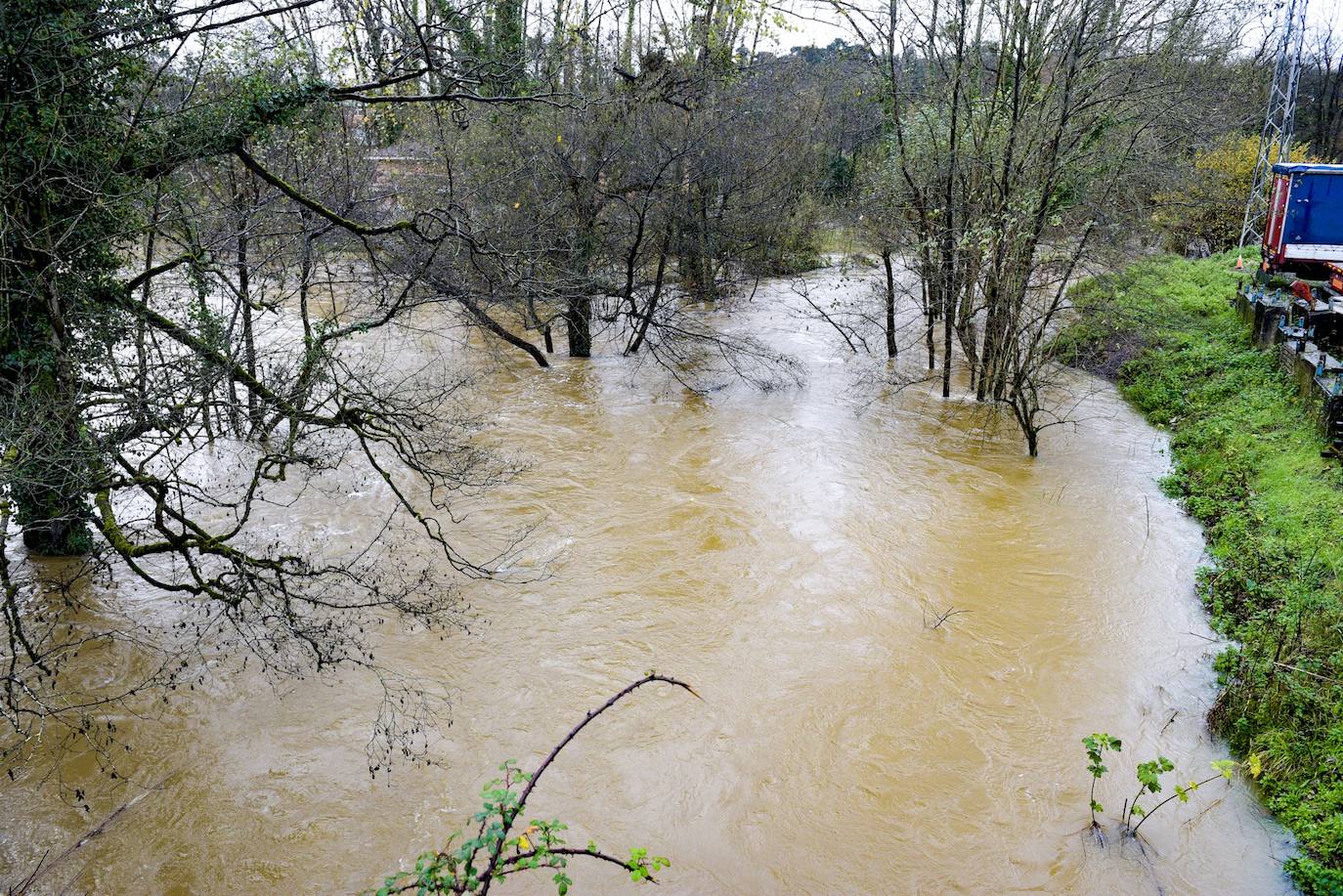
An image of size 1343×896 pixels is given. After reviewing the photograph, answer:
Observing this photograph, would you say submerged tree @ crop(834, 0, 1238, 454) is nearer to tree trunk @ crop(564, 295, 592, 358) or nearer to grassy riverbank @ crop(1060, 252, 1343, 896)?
grassy riverbank @ crop(1060, 252, 1343, 896)

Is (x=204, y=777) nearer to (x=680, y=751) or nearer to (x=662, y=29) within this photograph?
(x=680, y=751)

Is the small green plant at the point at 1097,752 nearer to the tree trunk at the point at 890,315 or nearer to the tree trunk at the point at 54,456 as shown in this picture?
the tree trunk at the point at 54,456

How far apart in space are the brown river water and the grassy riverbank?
30cm

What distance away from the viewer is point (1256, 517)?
9.48 meters

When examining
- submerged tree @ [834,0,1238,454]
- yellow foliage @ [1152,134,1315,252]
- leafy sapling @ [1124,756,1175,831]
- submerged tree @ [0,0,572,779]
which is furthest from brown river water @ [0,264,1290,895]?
yellow foliage @ [1152,134,1315,252]

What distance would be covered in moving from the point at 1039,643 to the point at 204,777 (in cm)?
686

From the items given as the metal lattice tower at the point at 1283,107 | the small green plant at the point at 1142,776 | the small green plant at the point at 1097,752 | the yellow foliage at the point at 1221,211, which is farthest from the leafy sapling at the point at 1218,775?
the yellow foliage at the point at 1221,211

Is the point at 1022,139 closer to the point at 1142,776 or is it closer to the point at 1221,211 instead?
the point at 1142,776

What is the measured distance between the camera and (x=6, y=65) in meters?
6.55

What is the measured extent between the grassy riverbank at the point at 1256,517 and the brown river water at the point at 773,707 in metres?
0.30

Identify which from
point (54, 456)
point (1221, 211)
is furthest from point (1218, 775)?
point (1221, 211)

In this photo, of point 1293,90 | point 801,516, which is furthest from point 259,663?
point 1293,90

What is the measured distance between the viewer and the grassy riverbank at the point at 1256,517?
6.36 m

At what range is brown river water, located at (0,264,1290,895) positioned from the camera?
5832 mm
